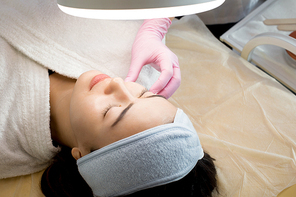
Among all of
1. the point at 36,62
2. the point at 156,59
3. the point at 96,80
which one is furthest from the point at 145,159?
the point at 36,62

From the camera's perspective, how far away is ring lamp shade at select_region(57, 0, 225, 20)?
1.35 ft

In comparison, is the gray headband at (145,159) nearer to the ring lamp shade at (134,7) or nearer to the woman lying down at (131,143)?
the woman lying down at (131,143)

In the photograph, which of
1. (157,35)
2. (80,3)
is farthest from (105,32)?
(80,3)

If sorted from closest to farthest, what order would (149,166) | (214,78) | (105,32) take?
(149,166), (105,32), (214,78)

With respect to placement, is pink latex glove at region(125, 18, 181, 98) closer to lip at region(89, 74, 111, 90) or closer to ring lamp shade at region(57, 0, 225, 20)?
lip at region(89, 74, 111, 90)

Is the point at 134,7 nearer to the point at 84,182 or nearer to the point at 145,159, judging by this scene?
the point at 145,159

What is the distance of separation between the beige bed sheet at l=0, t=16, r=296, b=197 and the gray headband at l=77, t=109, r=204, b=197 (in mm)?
399

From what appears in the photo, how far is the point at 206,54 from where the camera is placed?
4.70ft

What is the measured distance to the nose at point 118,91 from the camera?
0.74 metres

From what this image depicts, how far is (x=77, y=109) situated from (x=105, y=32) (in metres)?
0.57

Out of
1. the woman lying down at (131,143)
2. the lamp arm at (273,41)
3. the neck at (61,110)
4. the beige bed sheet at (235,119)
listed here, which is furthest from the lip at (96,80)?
the lamp arm at (273,41)

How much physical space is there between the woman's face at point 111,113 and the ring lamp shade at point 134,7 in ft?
1.08

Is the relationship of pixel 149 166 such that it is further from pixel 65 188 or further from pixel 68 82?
pixel 68 82

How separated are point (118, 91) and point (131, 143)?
7.9 inches
